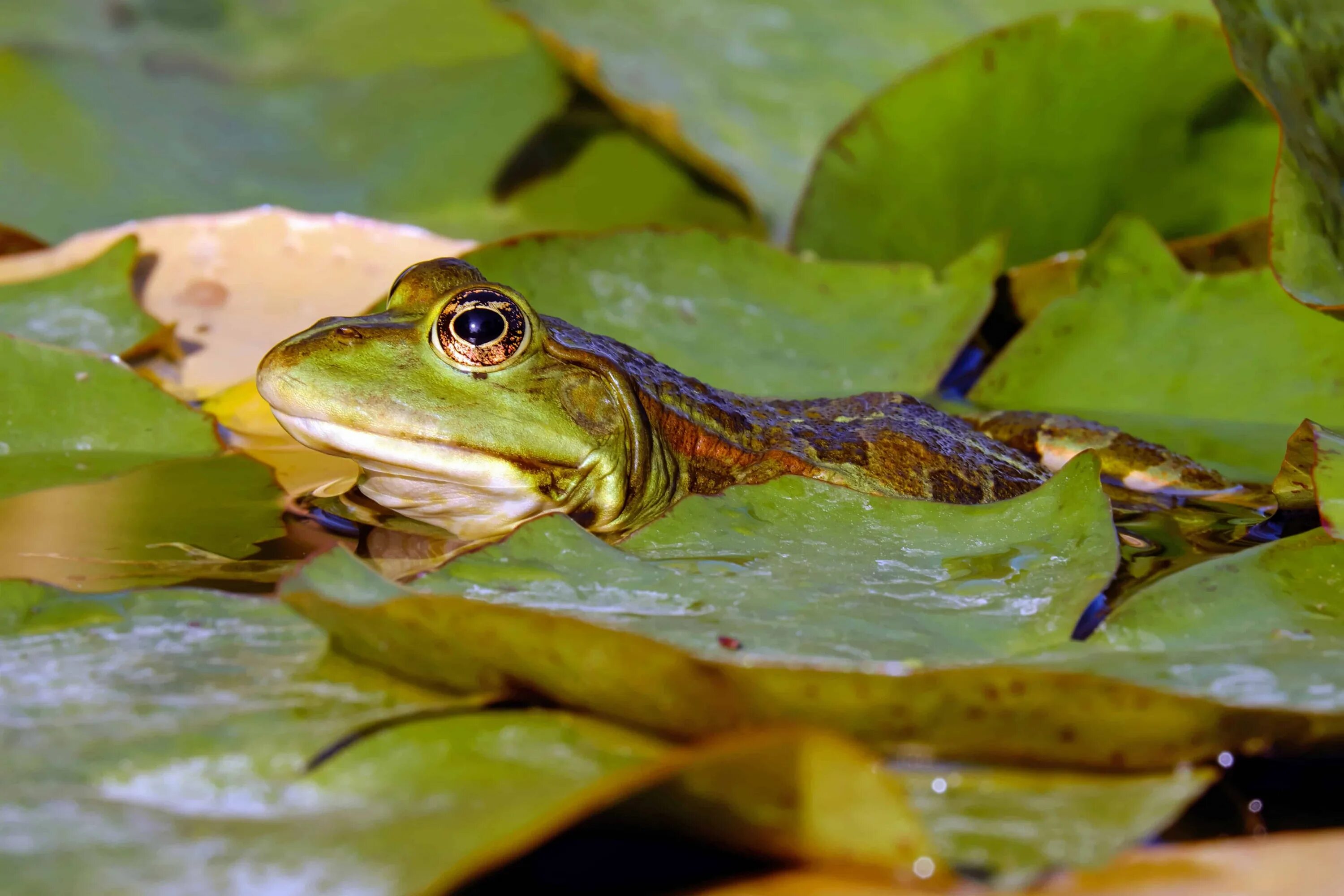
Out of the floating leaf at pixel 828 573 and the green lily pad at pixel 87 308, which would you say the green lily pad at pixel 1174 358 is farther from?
the green lily pad at pixel 87 308

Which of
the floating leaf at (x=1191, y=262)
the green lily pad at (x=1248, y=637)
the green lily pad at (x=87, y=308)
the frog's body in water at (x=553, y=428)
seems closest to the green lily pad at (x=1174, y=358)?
the floating leaf at (x=1191, y=262)

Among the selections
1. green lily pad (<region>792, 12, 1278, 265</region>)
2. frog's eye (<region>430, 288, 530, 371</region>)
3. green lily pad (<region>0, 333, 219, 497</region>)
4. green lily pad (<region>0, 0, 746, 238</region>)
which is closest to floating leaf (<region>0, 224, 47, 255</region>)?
green lily pad (<region>0, 0, 746, 238</region>)

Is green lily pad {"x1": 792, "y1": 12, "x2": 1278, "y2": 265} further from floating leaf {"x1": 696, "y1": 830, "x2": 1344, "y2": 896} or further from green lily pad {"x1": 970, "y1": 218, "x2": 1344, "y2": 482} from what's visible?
floating leaf {"x1": 696, "y1": 830, "x2": 1344, "y2": 896}

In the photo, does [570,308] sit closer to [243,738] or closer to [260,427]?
[260,427]

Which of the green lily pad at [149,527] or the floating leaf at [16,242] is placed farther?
the floating leaf at [16,242]

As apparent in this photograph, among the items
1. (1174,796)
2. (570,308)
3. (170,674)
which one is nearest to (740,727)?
(1174,796)

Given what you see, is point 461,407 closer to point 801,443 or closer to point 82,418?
point 801,443

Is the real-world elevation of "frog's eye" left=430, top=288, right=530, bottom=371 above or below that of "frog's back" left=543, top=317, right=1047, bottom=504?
above
